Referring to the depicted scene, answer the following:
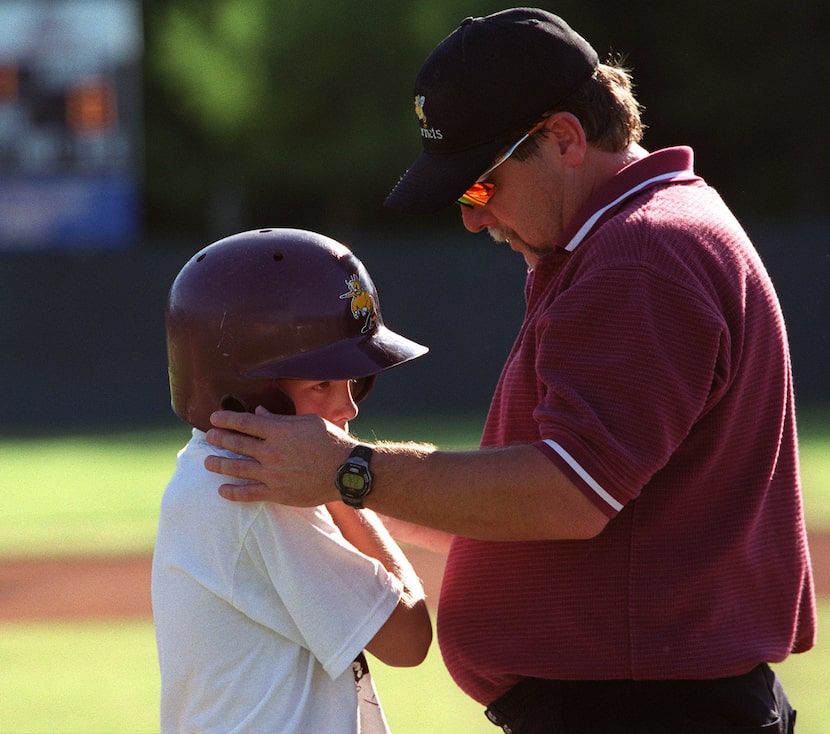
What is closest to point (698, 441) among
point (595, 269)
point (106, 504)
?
point (595, 269)

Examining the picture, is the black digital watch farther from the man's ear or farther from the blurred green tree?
the blurred green tree

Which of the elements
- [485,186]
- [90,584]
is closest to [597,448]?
[485,186]

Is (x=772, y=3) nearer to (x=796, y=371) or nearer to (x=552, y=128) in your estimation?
(x=796, y=371)

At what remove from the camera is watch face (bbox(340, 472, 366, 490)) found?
8.27ft

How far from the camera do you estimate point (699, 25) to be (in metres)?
31.8

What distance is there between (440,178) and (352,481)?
0.69 m

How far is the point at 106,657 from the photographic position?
23.5 ft

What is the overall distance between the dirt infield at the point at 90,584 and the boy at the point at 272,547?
17.4 feet

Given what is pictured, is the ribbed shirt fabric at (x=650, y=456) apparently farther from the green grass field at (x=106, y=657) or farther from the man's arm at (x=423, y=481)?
the green grass field at (x=106, y=657)

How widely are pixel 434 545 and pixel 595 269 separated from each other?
38.9 inches

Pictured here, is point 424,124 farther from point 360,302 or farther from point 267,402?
point 267,402

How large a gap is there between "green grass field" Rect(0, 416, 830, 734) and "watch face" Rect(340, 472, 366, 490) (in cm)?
338

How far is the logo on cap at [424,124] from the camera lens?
2.83 m

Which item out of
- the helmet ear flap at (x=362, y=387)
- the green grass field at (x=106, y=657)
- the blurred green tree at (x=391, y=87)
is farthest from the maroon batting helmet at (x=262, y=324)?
the blurred green tree at (x=391, y=87)
